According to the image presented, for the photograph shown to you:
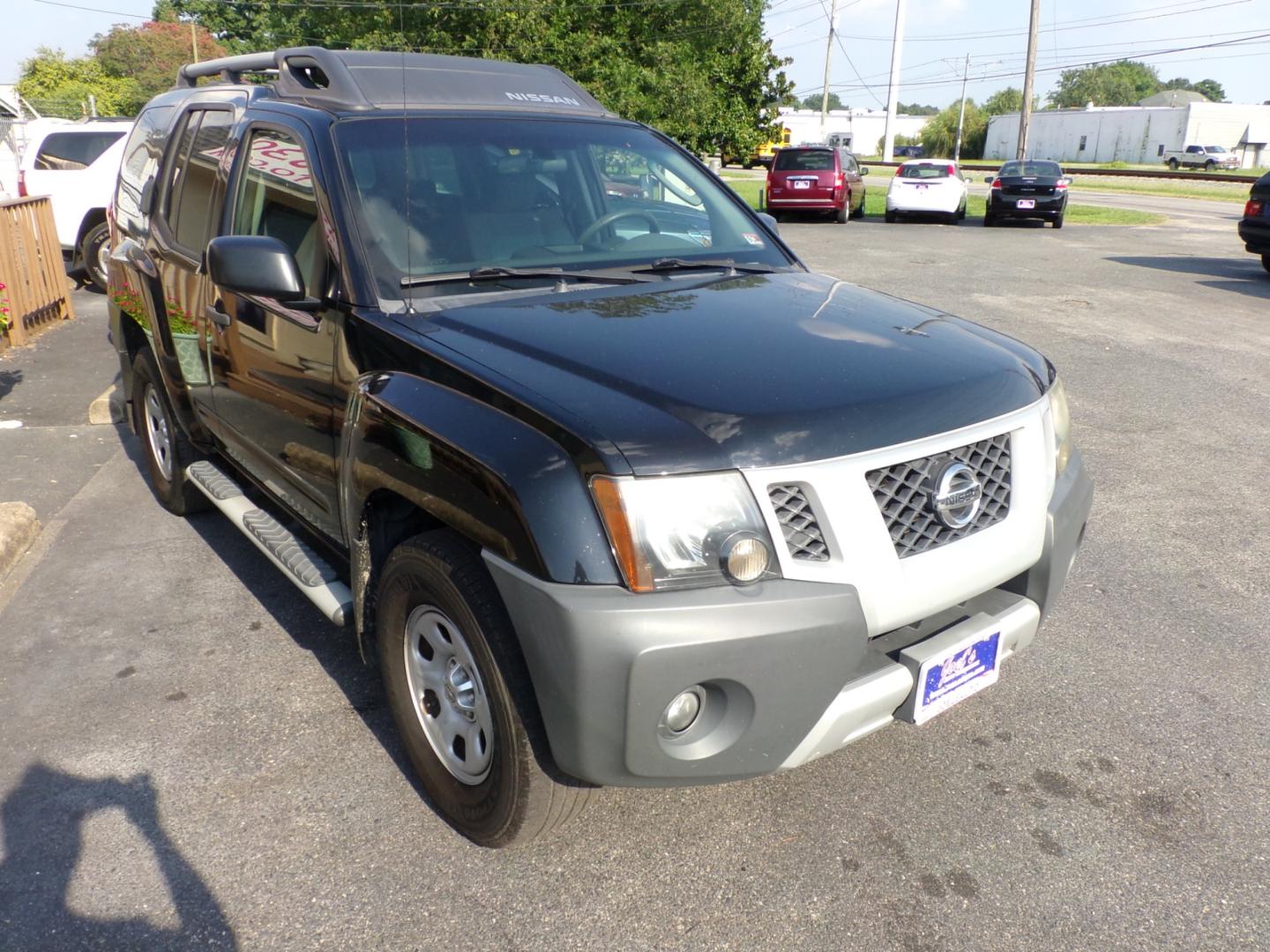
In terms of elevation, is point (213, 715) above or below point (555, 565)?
below

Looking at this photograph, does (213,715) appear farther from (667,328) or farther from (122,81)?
(122,81)

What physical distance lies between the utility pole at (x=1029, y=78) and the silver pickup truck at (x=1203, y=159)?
3177cm

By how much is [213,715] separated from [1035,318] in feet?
30.6

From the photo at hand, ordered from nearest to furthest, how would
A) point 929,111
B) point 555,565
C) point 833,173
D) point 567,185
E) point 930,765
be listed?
point 555,565 < point 930,765 < point 567,185 < point 833,173 < point 929,111

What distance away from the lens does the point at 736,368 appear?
258cm

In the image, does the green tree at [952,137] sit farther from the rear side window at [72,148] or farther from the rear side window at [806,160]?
the rear side window at [72,148]

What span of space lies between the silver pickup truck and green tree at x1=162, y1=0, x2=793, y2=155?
4206cm

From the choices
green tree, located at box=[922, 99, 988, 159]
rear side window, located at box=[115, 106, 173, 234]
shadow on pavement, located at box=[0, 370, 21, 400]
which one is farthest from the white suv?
green tree, located at box=[922, 99, 988, 159]

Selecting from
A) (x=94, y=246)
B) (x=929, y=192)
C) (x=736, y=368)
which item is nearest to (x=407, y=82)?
(x=736, y=368)

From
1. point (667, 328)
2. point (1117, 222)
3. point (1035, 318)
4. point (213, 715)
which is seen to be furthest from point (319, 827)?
point (1117, 222)

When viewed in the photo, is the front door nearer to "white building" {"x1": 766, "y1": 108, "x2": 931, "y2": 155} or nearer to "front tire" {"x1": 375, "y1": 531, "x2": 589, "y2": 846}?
"front tire" {"x1": 375, "y1": 531, "x2": 589, "y2": 846}

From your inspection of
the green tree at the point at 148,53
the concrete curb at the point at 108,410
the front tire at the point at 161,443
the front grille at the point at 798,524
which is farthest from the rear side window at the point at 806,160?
the green tree at the point at 148,53

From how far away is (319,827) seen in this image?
283 cm

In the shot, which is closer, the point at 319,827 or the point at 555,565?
the point at 555,565
